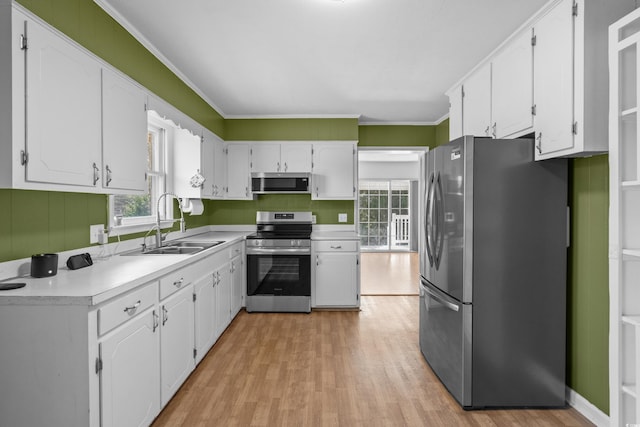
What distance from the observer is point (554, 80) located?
81.0 inches

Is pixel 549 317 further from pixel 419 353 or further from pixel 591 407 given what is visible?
pixel 419 353

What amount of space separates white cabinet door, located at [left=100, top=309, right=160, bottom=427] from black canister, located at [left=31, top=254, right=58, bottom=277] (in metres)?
0.48

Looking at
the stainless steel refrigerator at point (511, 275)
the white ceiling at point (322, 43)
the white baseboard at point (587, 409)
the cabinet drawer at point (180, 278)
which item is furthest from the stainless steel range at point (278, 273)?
the white baseboard at point (587, 409)

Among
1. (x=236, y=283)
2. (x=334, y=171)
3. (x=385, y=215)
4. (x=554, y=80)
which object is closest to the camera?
(x=554, y=80)

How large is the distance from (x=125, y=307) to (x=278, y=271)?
102 inches

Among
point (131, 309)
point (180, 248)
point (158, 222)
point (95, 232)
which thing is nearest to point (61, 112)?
point (95, 232)

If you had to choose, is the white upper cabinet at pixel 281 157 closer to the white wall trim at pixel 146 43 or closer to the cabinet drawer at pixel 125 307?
the white wall trim at pixel 146 43

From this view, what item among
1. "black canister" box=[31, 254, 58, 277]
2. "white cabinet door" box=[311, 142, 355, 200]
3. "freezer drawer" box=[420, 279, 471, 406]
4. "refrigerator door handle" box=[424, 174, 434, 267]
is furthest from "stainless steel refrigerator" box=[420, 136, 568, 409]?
"white cabinet door" box=[311, 142, 355, 200]

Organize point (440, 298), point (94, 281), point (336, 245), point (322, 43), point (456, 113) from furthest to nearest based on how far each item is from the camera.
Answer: point (336, 245), point (456, 113), point (322, 43), point (440, 298), point (94, 281)

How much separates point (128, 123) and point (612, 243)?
2764 mm

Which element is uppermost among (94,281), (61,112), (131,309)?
(61,112)

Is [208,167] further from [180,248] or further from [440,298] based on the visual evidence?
[440,298]

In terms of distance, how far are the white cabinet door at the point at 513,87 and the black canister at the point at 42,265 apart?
285 centimetres

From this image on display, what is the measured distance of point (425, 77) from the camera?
341cm
